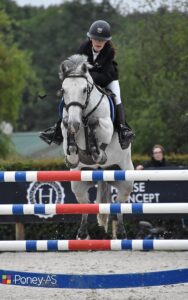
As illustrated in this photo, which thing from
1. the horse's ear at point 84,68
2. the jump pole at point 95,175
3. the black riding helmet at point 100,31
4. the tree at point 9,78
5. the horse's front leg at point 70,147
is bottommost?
the jump pole at point 95,175

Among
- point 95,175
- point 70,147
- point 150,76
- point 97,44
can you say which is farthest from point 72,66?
point 150,76

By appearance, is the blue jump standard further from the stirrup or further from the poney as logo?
the stirrup

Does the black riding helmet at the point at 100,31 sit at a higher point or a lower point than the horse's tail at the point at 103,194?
higher

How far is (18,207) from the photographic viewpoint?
598 centimetres

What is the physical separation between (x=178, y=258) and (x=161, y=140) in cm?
767

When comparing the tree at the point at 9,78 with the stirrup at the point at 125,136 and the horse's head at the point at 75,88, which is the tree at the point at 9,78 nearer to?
the stirrup at the point at 125,136

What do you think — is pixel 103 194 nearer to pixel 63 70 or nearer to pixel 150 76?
pixel 63 70

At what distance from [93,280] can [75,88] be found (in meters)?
1.82

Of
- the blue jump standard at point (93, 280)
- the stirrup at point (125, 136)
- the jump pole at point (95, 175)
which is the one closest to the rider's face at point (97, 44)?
the stirrup at point (125, 136)

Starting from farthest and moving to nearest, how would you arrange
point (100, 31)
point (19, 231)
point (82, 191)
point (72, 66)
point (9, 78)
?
point (9, 78), point (19, 231), point (82, 191), point (100, 31), point (72, 66)

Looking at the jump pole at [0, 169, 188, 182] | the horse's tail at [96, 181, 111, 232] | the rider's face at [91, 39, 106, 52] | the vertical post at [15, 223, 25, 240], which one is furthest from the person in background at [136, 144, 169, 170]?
the jump pole at [0, 169, 188, 182]

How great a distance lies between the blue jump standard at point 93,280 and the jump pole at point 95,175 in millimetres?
794

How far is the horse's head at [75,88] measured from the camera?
258 inches

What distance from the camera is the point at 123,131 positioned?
292 inches
